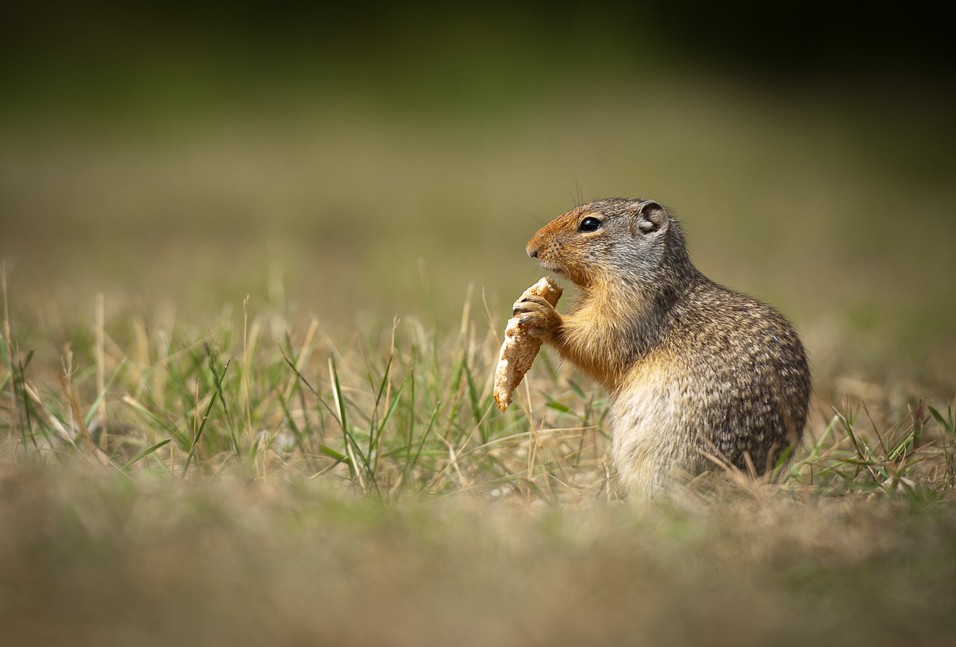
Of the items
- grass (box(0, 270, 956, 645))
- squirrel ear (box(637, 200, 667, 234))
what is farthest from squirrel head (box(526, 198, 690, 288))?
grass (box(0, 270, 956, 645))

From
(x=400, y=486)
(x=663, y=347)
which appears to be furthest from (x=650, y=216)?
(x=400, y=486)

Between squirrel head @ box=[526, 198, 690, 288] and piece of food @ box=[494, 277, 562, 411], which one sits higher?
squirrel head @ box=[526, 198, 690, 288]

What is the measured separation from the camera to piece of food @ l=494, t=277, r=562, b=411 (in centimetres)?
351

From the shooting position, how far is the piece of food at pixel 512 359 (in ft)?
11.5

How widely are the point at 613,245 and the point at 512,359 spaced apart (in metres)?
0.68

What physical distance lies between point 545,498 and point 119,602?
149 centimetres

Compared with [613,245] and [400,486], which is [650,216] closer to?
[613,245]

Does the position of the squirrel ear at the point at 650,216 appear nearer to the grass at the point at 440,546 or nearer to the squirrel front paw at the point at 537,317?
the squirrel front paw at the point at 537,317

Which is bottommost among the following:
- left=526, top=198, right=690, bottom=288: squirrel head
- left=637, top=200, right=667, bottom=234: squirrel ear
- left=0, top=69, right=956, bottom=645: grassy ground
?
left=0, top=69, right=956, bottom=645: grassy ground

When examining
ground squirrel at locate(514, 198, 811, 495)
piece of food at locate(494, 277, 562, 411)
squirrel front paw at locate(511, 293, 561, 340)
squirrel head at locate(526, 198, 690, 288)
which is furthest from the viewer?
squirrel head at locate(526, 198, 690, 288)

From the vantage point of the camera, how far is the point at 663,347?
141 inches

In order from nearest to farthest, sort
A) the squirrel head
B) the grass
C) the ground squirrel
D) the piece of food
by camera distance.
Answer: the grass
the ground squirrel
the piece of food
the squirrel head

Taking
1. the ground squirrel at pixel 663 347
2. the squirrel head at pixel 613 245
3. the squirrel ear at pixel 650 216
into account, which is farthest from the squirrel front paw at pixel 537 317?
the squirrel ear at pixel 650 216

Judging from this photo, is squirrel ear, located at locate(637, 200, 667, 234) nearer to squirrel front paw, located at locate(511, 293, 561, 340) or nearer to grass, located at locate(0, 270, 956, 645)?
squirrel front paw, located at locate(511, 293, 561, 340)
